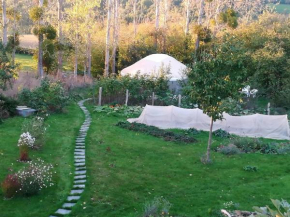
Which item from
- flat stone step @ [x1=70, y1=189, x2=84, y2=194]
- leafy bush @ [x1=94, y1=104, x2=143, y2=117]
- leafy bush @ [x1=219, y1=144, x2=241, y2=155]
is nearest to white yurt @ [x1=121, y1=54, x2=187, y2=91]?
leafy bush @ [x1=94, y1=104, x2=143, y2=117]

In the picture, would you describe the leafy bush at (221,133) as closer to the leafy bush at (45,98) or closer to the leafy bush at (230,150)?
the leafy bush at (230,150)

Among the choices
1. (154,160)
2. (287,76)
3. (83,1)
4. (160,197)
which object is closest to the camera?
(160,197)

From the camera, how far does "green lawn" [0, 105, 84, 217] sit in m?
8.08

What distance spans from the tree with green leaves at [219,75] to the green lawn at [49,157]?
206 inches

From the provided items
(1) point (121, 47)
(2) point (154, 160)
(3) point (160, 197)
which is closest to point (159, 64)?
(1) point (121, 47)

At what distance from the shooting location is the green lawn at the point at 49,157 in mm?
8078

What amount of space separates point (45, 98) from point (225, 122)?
9.52 metres

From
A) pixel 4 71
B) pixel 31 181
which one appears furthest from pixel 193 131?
pixel 31 181

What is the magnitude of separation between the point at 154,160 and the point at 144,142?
7.30 ft

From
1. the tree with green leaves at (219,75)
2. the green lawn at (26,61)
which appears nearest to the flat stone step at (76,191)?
the tree with green leaves at (219,75)

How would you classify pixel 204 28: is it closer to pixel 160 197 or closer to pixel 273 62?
pixel 273 62

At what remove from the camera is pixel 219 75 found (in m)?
11.9

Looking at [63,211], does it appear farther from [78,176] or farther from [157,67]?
[157,67]

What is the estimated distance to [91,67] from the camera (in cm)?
3325
